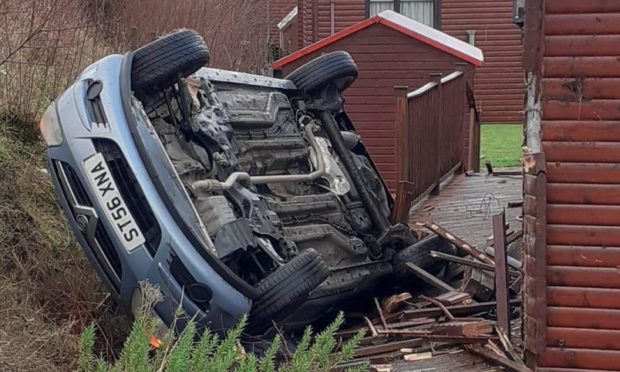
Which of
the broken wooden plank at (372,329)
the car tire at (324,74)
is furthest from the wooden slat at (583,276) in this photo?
the car tire at (324,74)

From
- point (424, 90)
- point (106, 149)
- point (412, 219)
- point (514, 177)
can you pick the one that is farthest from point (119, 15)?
point (106, 149)

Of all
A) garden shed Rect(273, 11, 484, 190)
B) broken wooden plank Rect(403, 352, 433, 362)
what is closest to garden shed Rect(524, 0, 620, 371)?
broken wooden plank Rect(403, 352, 433, 362)

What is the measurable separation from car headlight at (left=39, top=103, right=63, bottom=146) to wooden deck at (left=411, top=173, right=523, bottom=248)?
353 cm

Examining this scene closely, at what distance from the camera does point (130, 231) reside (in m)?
5.20

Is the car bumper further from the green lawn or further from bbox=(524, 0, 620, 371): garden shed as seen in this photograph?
the green lawn

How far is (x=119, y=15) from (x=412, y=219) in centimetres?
475

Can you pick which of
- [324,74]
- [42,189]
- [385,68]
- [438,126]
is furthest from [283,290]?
[385,68]

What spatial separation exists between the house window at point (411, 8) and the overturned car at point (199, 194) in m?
18.9

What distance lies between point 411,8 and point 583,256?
70.9 ft

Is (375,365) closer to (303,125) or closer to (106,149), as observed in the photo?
(106,149)

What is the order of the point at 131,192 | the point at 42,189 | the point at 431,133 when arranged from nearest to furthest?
the point at 131,192, the point at 42,189, the point at 431,133

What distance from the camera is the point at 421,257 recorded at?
6.98 metres

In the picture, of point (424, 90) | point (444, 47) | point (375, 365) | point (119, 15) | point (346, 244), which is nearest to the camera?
point (375, 365)

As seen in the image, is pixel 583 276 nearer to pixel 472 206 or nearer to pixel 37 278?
pixel 37 278
